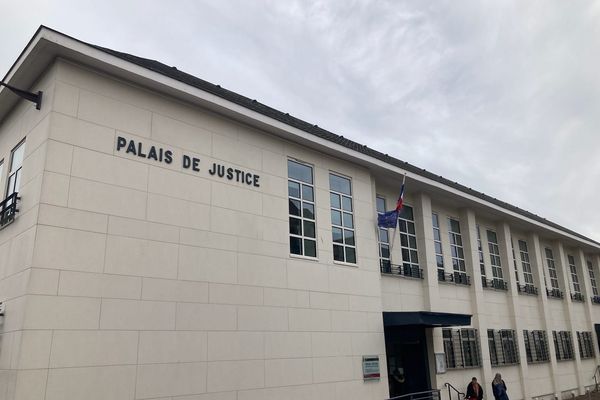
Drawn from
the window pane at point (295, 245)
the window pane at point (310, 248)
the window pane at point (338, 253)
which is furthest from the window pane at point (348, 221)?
the window pane at point (295, 245)

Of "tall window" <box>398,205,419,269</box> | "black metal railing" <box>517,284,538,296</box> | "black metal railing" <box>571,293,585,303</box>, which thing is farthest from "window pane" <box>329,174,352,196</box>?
"black metal railing" <box>571,293,585,303</box>

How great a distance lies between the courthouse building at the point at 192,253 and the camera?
29.7 feet

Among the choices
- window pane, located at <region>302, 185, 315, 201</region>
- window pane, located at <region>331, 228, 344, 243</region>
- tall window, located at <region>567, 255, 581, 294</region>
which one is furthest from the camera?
tall window, located at <region>567, 255, 581, 294</region>

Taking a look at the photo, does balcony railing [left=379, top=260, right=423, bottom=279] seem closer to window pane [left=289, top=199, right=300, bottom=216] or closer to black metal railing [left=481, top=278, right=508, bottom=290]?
window pane [left=289, top=199, right=300, bottom=216]

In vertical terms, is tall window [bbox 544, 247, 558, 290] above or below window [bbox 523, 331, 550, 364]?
above

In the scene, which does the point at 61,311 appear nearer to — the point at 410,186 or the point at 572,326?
the point at 410,186

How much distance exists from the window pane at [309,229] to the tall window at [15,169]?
21.8ft

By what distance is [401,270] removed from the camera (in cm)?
1638

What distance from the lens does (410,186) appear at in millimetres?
17500

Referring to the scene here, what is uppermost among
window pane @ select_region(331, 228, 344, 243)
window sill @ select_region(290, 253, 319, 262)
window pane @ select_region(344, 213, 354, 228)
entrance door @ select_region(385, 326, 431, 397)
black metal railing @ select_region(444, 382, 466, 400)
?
window pane @ select_region(344, 213, 354, 228)

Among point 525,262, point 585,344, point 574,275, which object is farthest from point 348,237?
point 574,275

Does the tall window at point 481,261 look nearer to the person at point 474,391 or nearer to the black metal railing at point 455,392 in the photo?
the black metal railing at point 455,392

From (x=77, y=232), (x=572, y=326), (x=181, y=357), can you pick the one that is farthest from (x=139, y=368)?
(x=572, y=326)

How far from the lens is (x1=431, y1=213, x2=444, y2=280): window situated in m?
17.9
